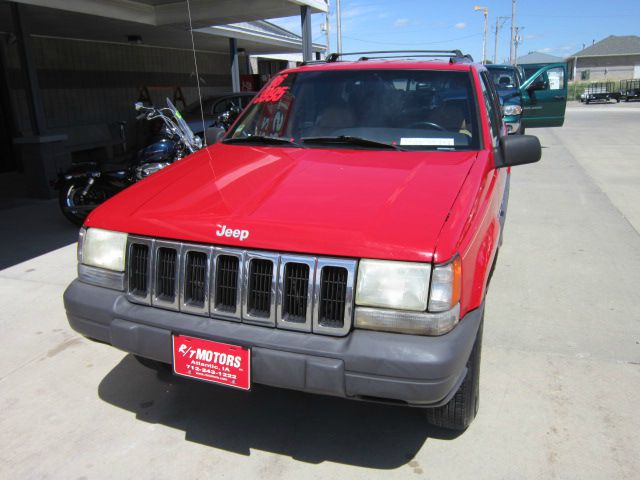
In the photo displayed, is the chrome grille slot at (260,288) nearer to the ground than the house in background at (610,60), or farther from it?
nearer to the ground

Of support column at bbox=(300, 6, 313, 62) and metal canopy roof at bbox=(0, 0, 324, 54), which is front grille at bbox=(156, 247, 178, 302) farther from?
support column at bbox=(300, 6, 313, 62)

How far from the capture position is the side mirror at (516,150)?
10.0 feet

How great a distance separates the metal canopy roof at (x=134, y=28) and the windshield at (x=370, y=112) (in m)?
5.54

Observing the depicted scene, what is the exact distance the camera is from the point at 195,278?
2.38 meters

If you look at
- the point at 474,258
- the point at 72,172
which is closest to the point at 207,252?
the point at 474,258

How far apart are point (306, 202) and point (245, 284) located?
471 millimetres

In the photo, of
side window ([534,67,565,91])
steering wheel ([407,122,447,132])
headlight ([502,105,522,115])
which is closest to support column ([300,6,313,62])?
headlight ([502,105,522,115])

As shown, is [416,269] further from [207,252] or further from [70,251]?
[70,251]

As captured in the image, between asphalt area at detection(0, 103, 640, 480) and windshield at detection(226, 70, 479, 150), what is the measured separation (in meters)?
1.45

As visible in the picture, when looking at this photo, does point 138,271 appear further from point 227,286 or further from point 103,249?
point 227,286

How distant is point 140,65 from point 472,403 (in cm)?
1460

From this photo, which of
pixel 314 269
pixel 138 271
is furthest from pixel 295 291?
pixel 138 271

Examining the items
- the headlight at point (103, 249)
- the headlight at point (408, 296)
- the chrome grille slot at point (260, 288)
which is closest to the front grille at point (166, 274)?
the headlight at point (103, 249)

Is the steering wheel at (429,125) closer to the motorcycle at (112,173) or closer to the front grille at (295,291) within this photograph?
the front grille at (295,291)
